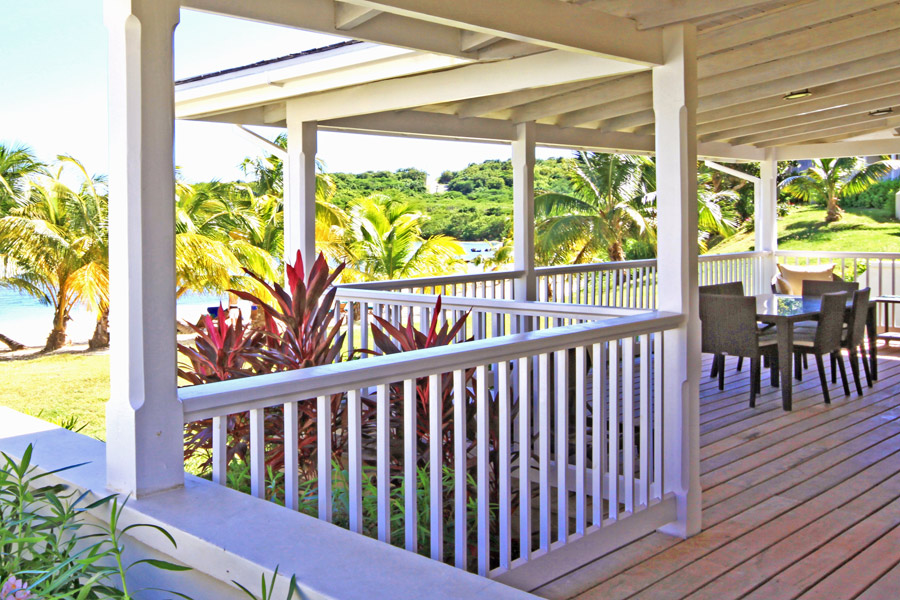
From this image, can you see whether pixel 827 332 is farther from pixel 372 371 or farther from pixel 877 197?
pixel 877 197

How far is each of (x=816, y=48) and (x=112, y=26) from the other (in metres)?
3.95

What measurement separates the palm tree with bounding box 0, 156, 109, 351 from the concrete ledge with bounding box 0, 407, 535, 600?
14484 millimetres

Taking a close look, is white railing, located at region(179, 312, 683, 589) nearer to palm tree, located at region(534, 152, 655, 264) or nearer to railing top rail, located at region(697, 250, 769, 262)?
railing top rail, located at region(697, 250, 769, 262)

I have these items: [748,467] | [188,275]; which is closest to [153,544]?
[748,467]

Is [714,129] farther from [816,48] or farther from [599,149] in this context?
[816,48]

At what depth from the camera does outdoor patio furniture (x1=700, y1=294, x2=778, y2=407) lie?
6281 millimetres

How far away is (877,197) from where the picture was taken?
27.8 m

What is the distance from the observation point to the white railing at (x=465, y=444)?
2452 mm

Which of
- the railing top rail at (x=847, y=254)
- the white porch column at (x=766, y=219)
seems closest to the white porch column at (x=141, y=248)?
the railing top rail at (x=847, y=254)

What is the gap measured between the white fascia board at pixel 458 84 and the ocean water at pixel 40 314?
2141cm

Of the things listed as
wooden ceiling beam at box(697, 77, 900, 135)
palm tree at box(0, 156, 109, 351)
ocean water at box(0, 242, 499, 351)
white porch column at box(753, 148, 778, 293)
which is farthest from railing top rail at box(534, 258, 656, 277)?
ocean water at box(0, 242, 499, 351)

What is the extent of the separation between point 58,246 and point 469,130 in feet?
40.3

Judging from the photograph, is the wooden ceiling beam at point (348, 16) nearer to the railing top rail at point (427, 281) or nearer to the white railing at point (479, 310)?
the white railing at point (479, 310)

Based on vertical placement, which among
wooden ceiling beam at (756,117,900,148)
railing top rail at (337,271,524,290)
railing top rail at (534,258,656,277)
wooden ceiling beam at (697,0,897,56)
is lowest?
railing top rail at (337,271,524,290)
